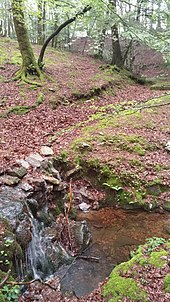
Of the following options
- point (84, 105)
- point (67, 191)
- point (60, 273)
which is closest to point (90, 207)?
point (67, 191)

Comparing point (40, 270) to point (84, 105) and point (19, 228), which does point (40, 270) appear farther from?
point (84, 105)

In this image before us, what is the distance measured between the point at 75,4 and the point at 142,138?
6725mm

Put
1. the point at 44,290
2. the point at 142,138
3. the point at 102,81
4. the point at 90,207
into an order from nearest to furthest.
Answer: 1. the point at 44,290
2. the point at 90,207
3. the point at 142,138
4. the point at 102,81

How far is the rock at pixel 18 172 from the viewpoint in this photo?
6.07 metres

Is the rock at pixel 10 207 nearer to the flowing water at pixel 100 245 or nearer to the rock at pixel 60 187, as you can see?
the flowing water at pixel 100 245

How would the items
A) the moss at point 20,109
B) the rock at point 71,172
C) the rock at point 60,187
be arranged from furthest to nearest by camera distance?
the moss at point 20,109, the rock at point 71,172, the rock at point 60,187

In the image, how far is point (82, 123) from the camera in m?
10.2

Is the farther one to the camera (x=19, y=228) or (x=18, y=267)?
(x=19, y=228)

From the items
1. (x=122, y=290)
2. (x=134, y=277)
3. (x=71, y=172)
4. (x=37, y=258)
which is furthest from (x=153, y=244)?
(x=71, y=172)

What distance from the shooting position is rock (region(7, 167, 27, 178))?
607 cm

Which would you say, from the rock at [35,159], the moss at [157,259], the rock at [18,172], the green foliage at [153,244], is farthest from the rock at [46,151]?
the moss at [157,259]

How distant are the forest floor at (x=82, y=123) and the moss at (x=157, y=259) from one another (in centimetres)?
97

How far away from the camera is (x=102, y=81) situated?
48.0 feet

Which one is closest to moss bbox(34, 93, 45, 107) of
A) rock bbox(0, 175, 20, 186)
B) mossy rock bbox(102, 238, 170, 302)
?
rock bbox(0, 175, 20, 186)
